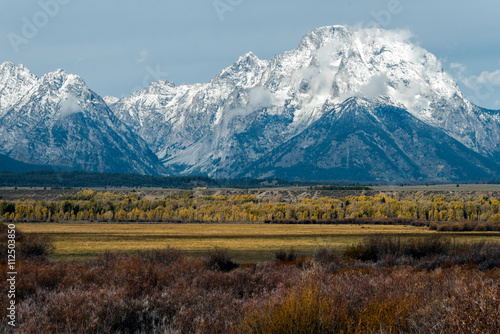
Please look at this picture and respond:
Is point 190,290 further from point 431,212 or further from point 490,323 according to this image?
point 431,212

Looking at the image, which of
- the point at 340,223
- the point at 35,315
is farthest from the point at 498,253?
the point at 340,223

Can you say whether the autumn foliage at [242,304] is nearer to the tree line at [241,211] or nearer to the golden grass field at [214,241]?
the golden grass field at [214,241]

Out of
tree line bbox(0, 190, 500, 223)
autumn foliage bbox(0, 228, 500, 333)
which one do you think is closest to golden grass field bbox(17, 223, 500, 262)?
autumn foliage bbox(0, 228, 500, 333)

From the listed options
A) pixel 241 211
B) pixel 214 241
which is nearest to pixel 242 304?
pixel 214 241

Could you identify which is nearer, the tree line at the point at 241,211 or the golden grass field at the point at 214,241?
the golden grass field at the point at 214,241

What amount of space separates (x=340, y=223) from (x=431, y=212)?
86.1 ft

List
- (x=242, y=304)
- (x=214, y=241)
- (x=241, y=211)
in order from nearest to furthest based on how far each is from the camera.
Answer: (x=242, y=304) → (x=214, y=241) → (x=241, y=211)

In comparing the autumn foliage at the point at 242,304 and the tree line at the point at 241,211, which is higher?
the autumn foliage at the point at 242,304

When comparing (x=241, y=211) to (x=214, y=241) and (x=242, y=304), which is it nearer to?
(x=214, y=241)

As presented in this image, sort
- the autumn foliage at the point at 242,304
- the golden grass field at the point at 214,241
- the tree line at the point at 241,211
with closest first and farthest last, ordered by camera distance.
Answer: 1. the autumn foliage at the point at 242,304
2. the golden grass field at the point at 214,241
3. the tree line at the point at 241,211

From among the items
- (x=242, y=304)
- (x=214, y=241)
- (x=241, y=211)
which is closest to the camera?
(x=242, y=304)

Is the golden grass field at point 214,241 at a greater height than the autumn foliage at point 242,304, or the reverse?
the autumn foliage at point 242,304

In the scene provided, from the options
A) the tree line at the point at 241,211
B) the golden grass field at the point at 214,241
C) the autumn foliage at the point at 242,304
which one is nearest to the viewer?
the autumn foliage at the point at 242,304

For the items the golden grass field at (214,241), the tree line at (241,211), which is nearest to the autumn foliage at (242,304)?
the golden grass field at (214,241)
